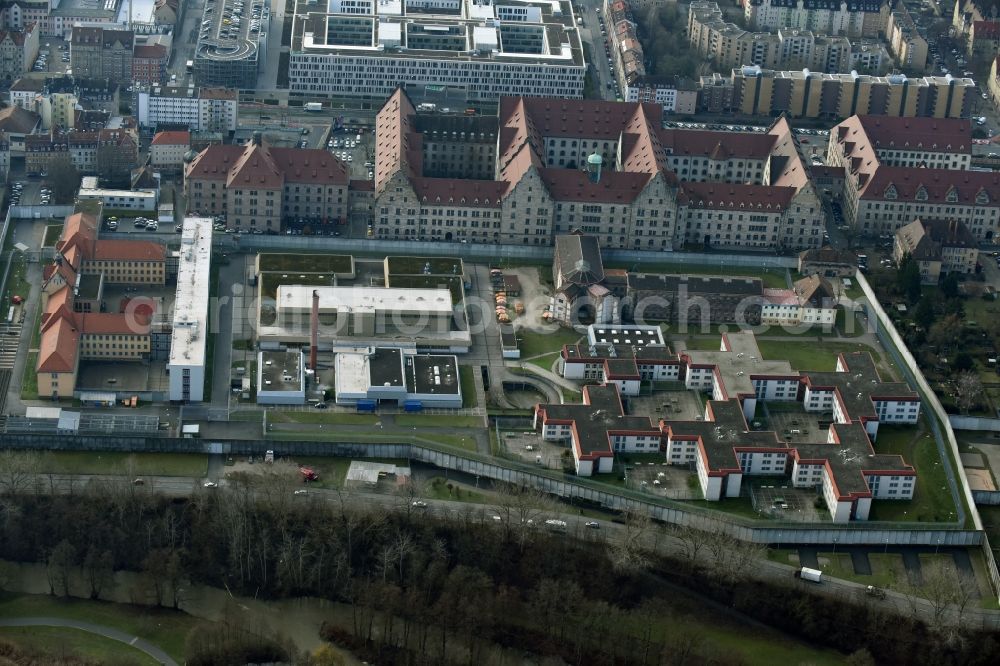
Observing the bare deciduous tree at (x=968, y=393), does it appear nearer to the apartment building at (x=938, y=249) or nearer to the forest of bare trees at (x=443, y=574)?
the apartment building at (x=938, y=249)

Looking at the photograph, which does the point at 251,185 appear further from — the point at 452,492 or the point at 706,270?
the point at 452,492

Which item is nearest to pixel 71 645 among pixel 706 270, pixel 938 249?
pixel 706 270

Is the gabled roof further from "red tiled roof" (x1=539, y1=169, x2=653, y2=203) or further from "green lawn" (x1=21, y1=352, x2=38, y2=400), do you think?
"green lawn" (x1=21, y1=352, x2=38, y2=400)

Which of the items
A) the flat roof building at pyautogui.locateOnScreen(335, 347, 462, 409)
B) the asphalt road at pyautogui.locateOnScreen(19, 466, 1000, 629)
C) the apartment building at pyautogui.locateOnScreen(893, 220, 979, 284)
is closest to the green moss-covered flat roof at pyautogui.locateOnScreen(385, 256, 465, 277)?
the flat roof building at pyautogui.locateOnScreen(335, 347, 462, 409)

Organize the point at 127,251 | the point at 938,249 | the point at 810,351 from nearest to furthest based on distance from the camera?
1. the point at 810,351
2. the point at 127,251
3. the point at 938,249

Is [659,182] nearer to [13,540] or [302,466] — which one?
[302,466]

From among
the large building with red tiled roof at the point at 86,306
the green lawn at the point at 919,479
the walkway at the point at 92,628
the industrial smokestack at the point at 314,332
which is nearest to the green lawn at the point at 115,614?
the walkway at the point at 92,628
